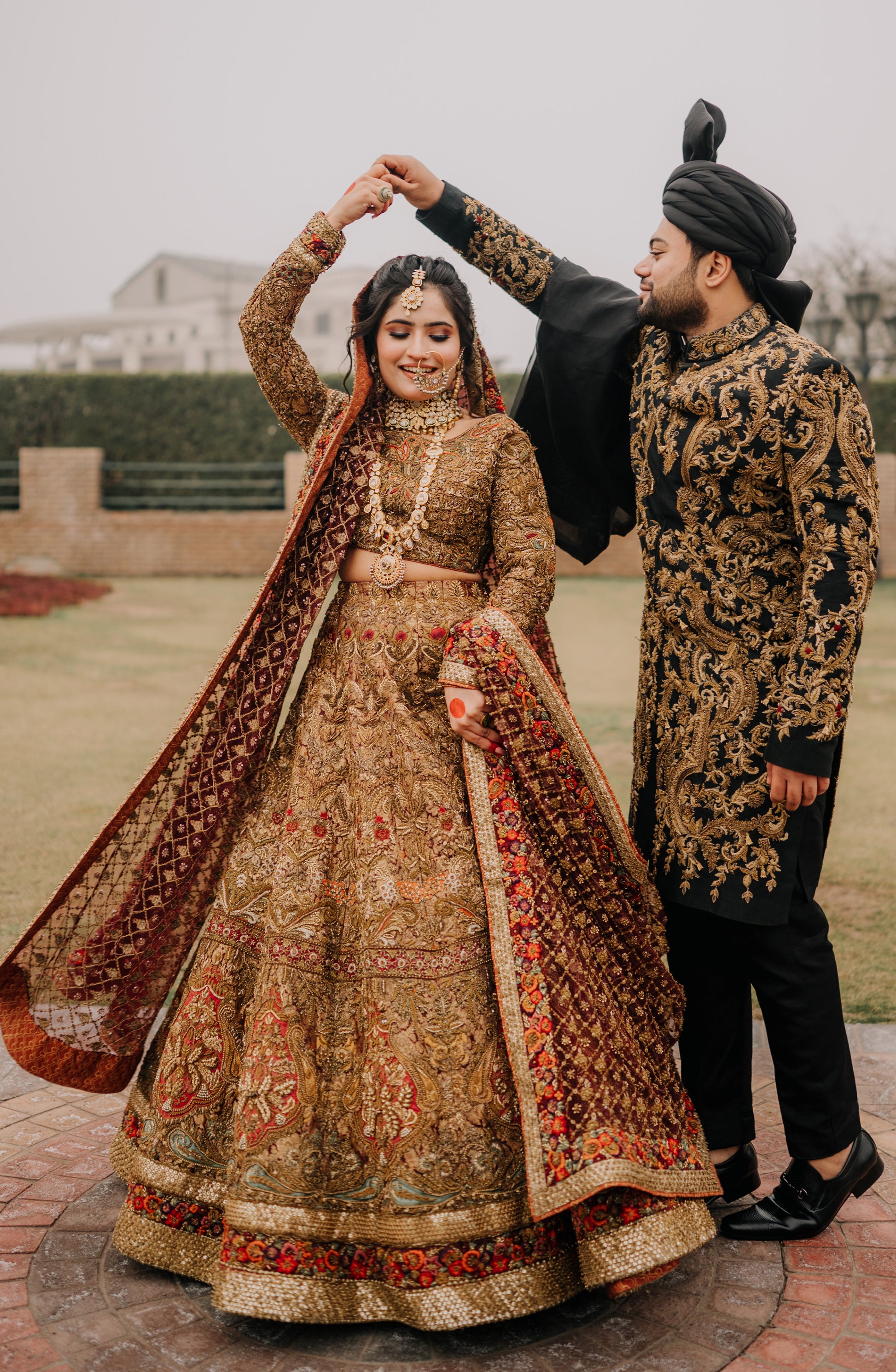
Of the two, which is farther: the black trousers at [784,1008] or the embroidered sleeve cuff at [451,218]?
the embroidered sleeve cuff at [451,218]

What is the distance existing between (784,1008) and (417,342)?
5.97ft

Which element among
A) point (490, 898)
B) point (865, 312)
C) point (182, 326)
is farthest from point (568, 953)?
point (182, 326)

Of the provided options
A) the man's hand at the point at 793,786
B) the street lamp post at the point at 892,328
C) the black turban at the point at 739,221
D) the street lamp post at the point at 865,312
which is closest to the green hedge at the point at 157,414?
the street lamp post at the point at 865,312

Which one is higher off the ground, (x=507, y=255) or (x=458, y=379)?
(x=507, y=255)

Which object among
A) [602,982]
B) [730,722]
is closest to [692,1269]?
[602,982]

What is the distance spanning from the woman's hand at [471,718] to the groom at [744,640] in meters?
0.47

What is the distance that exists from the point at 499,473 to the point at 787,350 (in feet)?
2.34

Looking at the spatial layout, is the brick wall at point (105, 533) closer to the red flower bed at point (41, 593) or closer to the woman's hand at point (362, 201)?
the red flower bed at point (41, 593)

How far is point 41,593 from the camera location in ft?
50.4

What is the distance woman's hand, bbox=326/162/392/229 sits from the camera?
2.82 m

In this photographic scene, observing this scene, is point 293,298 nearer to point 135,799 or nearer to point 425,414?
point 425,414

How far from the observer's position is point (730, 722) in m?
2.70

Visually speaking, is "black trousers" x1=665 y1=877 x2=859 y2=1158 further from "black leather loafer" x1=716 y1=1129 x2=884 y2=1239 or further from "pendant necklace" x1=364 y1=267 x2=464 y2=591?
"pendant necklace" x1=364 y1=267 x2=464 y2=591

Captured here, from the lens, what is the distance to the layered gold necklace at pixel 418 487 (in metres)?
2.85
